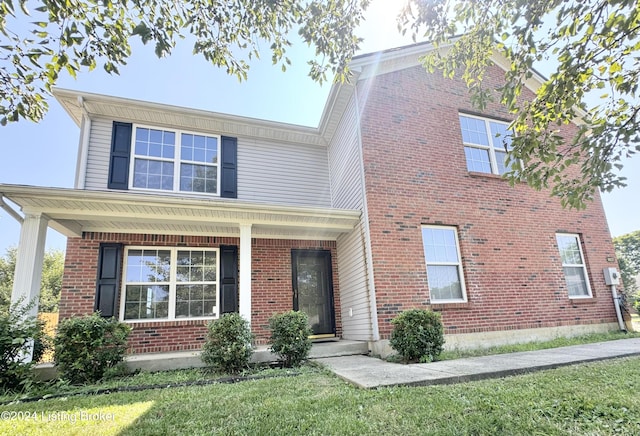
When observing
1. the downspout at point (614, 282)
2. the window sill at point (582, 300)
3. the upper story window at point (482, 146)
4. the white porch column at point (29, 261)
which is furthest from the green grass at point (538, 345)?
the white porch column at point (29, 261)

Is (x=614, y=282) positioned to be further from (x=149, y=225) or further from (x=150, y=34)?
(x=149, y=225)

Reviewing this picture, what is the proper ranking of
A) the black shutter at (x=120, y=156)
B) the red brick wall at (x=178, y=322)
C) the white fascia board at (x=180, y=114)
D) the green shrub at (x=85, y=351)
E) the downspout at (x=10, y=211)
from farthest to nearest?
the black shutter at (x=120, y=156) < the white fascia board at (x=180, y=114) < the red brick wall at (x=178, y=322) < the downspout at (x=10, y=211) < the green shrub at (x=85, y=351)

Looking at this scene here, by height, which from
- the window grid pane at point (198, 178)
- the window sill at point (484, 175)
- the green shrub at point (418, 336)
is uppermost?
the window grid pane at point (198, 178)

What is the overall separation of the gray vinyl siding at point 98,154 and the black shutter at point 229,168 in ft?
8.09

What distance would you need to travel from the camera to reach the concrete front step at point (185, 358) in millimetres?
5371

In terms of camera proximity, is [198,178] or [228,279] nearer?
[228,279]

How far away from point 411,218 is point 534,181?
11.1 ft

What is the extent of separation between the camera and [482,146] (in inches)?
330

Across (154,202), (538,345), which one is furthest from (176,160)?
(538,345)

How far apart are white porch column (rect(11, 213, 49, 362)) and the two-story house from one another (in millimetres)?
163

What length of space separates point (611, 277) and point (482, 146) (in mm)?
4509

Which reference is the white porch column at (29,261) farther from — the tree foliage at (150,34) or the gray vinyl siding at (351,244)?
the gray vinyl siding at (351,244)

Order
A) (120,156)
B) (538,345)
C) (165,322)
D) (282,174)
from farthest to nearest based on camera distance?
(282,174) → (120,156) → (165,322) → (538,345)

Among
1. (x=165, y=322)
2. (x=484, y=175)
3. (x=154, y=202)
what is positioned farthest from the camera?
(x=484, y=175)
